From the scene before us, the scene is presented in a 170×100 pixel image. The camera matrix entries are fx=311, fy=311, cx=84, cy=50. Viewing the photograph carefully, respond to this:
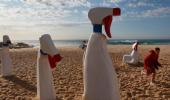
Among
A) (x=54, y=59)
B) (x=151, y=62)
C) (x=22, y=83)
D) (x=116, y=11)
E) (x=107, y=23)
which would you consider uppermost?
(x=116, y=11)

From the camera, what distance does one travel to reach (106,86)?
17.5ft

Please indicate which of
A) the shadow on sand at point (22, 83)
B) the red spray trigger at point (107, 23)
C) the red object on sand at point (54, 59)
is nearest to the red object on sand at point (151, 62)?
the shadow on sand at point (22, 83)

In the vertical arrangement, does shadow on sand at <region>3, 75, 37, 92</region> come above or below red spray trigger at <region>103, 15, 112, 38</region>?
below

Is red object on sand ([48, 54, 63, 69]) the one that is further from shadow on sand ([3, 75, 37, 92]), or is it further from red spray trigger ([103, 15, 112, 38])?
shadow on sand ([3, 75, 37, 92])

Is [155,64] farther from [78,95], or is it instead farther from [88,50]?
[88,50]

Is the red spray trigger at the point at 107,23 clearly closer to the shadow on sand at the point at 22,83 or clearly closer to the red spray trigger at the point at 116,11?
the red spray trigger at the point at 116,11

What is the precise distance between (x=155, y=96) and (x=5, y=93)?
3.92 m

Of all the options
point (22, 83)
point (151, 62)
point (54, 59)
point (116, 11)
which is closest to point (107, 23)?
point (116, 11)

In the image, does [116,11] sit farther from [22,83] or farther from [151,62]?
[22,83]

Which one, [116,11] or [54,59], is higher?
[116,11]

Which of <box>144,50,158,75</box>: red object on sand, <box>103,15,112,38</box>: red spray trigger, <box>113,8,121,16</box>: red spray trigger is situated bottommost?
<box>144,50,158,75</box>: red object on sand

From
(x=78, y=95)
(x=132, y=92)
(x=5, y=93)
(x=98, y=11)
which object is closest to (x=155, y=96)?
(x=132, y=92)

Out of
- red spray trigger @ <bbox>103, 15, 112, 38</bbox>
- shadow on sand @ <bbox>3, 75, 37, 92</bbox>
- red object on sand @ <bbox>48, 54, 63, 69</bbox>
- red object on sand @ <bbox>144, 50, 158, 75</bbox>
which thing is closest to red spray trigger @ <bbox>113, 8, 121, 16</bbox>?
red spray trigger @ <bbox>103, 15, 112, 38</bbox>

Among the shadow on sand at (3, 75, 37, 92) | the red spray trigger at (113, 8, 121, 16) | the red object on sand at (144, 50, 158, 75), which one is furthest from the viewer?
the red object on sand at (144, 50, 158, 75)
